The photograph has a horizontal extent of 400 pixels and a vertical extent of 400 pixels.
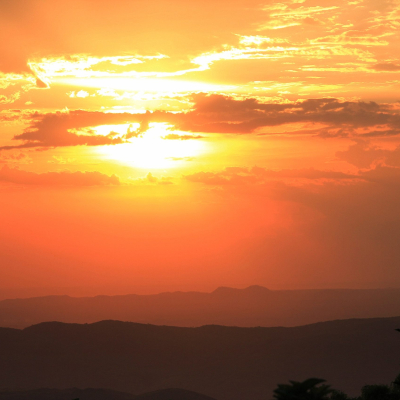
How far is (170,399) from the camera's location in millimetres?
199625

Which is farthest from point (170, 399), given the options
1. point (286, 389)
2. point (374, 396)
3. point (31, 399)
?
point (286, 389)

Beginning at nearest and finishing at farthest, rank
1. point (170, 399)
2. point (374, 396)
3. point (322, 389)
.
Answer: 1. point (322, 389)
2. point (374, 396)
3. point (170, 399)

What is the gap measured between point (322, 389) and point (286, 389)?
260 cm

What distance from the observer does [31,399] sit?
656 ft

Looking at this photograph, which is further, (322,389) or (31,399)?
(31,399)

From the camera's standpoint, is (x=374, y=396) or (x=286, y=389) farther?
(x=374, y=396)

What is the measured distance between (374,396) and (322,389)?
31.2 m

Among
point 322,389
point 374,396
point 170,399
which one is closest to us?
point 322,389

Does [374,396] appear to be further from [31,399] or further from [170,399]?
[31,399]

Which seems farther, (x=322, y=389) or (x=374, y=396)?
(x=374, y=396)

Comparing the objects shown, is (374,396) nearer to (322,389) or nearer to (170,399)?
(322,389)

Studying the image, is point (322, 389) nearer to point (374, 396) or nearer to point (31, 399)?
point (374, 396)

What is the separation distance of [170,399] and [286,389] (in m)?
164

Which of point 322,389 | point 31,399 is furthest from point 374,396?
point 31,399
